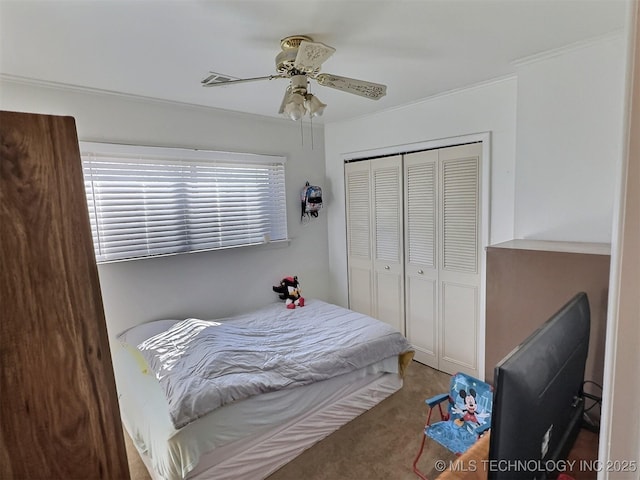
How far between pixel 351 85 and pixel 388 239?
189 cm

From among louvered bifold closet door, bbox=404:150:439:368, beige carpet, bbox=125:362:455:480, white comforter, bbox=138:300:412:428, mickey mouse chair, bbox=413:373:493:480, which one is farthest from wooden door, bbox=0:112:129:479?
louvered bifold closet door, bbox=404:150:439:368

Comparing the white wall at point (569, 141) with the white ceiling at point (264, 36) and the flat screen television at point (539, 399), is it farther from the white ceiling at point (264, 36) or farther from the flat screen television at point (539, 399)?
the flat screen television at point (539, 399)


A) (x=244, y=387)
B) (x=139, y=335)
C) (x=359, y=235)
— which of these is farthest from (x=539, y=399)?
(x=359, y=235)

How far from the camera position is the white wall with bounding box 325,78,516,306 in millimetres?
2471

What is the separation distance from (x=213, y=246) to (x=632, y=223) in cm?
297

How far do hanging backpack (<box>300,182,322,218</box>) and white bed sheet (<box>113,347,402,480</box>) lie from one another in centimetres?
184

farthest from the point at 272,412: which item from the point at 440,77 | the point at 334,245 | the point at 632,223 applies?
the point at 440,77

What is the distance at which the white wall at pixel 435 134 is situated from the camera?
8.11 feet

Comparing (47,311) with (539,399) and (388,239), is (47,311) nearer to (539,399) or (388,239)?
(539,399)

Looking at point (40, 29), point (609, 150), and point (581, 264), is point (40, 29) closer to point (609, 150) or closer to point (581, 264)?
point (581, 264)

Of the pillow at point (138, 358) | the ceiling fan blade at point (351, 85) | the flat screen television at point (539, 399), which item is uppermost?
the ceiling fan blade at point (351, 85)

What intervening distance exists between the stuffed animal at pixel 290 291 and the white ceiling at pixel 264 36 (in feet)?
6.29

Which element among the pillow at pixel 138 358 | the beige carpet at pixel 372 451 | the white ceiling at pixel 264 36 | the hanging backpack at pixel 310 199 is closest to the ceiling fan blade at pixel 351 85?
the white ceiling at pixel 264 36

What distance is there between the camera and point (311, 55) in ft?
4.99
